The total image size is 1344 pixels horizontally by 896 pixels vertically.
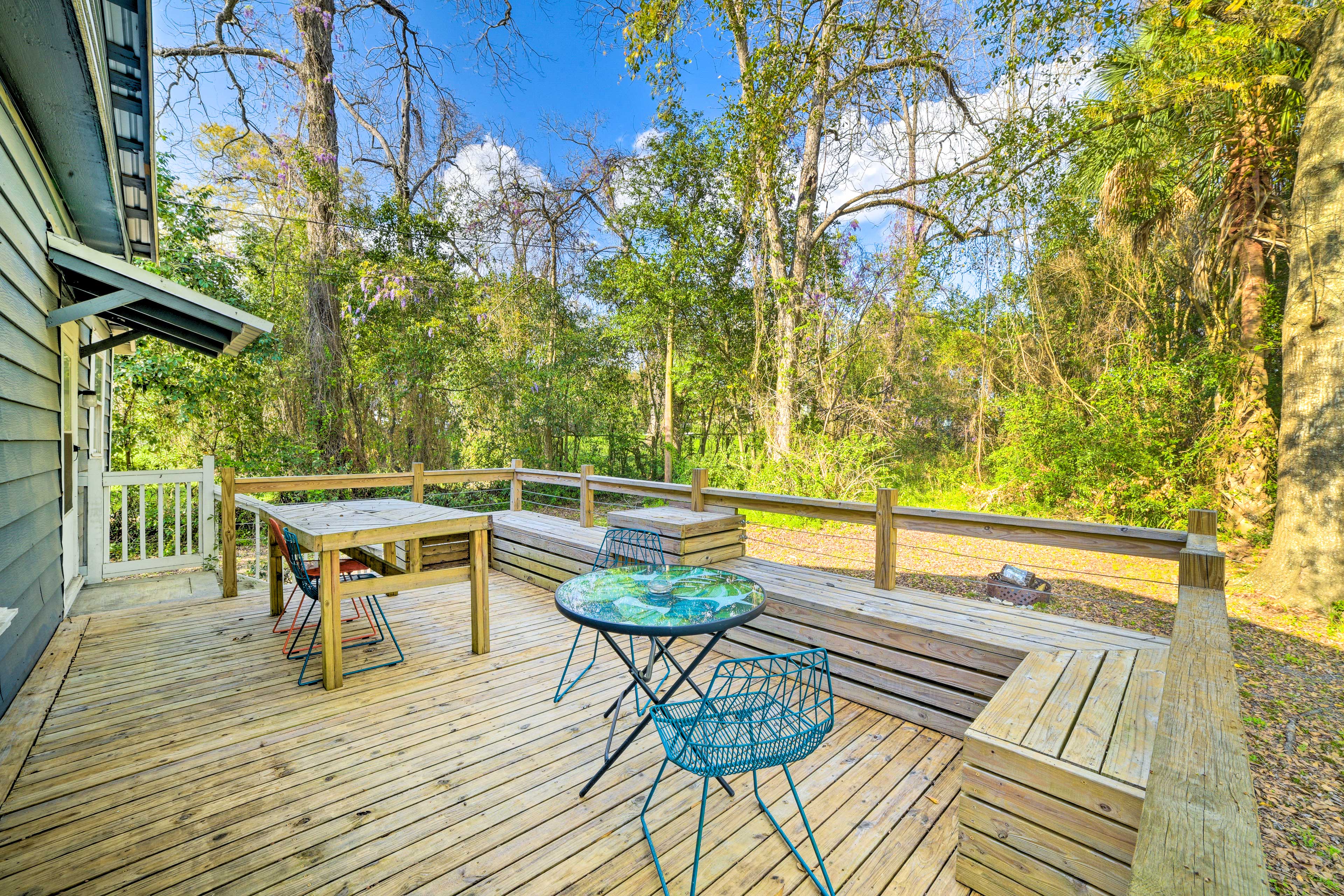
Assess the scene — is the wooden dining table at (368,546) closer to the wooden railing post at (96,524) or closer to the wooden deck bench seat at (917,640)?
the wooden deck bench seat at (917,640)

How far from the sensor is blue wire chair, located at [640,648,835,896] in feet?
5.44

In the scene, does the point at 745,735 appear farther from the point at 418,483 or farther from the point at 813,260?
the point at 813,260

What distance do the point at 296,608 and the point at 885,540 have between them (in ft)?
15.4

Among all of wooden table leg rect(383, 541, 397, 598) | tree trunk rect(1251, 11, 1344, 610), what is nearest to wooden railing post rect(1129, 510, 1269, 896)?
tree trunk rect(1251, 11, 1344, 610)

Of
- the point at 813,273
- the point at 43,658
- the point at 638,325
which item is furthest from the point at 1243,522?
the point at 43,658

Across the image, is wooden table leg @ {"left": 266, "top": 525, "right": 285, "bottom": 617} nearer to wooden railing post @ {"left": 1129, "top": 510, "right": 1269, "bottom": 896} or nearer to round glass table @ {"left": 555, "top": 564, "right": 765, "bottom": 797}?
round glass table @ {"left": 555, "top": 564, "right": 765, "bottom": 797}

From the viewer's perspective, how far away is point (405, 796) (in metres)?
2.17

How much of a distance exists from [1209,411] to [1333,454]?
228 cm

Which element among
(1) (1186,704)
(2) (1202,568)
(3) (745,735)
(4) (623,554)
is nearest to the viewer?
(1) (1186,704)

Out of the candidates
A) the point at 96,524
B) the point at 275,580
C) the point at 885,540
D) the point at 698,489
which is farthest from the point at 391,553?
the point at 885,540

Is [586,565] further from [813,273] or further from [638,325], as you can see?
[813,273]

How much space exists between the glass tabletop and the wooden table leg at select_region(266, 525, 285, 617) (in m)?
2.75

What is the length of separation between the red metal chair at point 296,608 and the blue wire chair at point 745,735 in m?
2.35

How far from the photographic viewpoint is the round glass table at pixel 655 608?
2.02m
